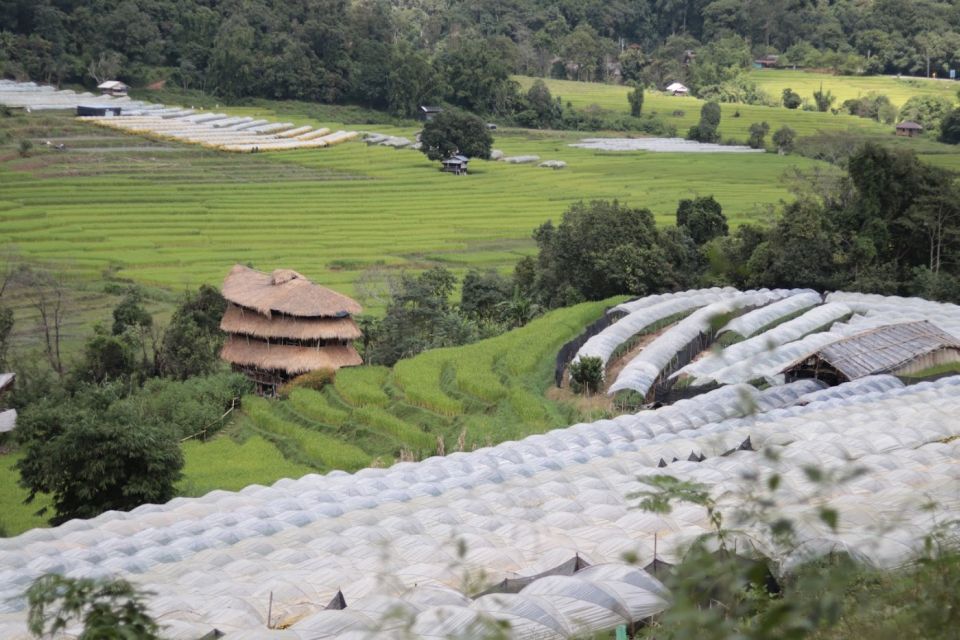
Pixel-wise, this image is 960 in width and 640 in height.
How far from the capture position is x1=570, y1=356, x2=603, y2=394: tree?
62.9ft

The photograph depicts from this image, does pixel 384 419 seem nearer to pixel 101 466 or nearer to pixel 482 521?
pixel 101 466

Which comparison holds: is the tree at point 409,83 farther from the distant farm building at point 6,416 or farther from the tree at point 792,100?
the distant farm building at point 6,416

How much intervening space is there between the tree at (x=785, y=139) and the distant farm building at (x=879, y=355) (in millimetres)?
37951

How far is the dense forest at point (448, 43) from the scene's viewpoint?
6331cm

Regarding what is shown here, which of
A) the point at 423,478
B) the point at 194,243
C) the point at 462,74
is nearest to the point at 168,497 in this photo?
the point at 423,478

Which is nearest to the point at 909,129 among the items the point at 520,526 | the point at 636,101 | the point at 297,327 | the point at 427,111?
the point at 636,101

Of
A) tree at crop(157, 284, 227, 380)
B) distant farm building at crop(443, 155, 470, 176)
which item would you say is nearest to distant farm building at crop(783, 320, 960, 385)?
tree at crop(157, 284, 227, 380)

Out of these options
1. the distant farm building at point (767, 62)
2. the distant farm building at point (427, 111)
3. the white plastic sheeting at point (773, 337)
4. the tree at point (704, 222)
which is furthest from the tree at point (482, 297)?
the distant farm building at point (767, 62)

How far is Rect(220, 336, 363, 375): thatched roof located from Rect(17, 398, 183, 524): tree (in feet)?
23.9

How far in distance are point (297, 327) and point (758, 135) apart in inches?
1583

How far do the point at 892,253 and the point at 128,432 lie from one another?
1765cm

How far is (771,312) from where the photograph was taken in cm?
2228

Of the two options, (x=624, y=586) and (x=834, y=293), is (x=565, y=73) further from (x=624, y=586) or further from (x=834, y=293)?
(x=624, y=586)

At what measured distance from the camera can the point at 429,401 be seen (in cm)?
1958
